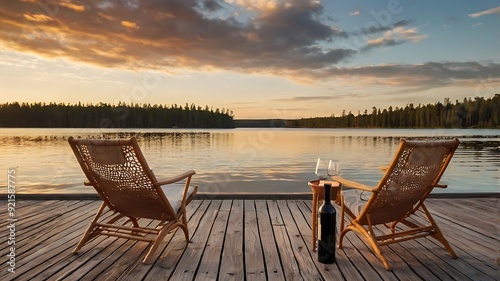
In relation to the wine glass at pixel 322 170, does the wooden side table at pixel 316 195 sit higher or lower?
lower

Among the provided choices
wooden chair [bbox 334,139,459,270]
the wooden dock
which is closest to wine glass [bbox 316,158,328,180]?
wooden chair [bbox 334,139,459,270]

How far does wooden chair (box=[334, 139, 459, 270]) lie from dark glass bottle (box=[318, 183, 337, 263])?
0.83 feet

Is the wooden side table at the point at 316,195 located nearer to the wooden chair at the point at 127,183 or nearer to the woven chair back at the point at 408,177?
the woven chair back at the point at 408,177

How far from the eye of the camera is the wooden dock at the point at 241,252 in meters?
2.66

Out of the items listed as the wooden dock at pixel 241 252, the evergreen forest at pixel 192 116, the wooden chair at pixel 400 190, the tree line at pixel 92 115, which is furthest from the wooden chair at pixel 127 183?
the tree line at pixel 92 115

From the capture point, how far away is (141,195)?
3.05 meters

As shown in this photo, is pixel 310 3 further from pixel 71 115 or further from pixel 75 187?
pixel 71 115

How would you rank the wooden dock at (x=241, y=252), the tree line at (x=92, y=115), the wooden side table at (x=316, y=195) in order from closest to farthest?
the wooden dock at (x=241, y=252) → the wooden side table at (x=316, y=195) → the tree line at (x=92, y=115)

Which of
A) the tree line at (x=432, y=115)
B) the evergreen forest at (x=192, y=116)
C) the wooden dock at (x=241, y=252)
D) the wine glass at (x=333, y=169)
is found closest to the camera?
the wooden dock at (x=241, y=252)

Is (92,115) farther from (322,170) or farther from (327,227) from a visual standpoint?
(327,227)

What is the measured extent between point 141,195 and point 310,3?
1106cm

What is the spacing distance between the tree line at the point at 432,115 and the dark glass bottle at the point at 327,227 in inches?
1499

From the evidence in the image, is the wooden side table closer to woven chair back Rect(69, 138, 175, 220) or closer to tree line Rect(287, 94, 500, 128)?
woven chair back Rect(69, 138, 175, 220)

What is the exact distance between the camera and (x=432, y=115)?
157 ft
